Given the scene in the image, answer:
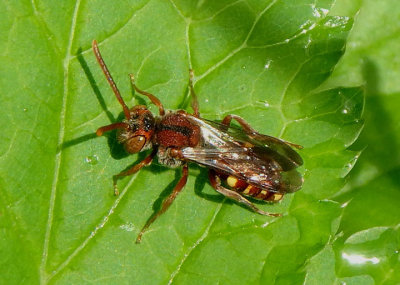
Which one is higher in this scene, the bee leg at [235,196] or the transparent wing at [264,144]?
the transparent wing at [264,144]

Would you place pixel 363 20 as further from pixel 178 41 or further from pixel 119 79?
pixel 119 79

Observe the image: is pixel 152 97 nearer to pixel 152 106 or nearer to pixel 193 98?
pixel 152 106

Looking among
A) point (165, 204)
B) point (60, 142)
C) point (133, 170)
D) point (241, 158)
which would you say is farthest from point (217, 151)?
point (60, 142)

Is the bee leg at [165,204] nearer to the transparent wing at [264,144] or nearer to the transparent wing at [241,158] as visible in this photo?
the transparent wing at [241,158]

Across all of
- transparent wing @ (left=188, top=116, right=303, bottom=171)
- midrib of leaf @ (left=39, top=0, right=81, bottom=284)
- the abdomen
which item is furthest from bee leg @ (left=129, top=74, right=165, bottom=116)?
the abdomen

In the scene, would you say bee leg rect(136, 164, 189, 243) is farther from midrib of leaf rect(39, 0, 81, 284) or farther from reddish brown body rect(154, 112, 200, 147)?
midrib of leaf rect(39, 0, 81, 284)

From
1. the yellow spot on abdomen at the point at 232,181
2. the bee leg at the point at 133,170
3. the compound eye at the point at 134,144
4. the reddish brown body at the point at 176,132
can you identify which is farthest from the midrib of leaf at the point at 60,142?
the yellow spot on abdomen at the point at 232,181
